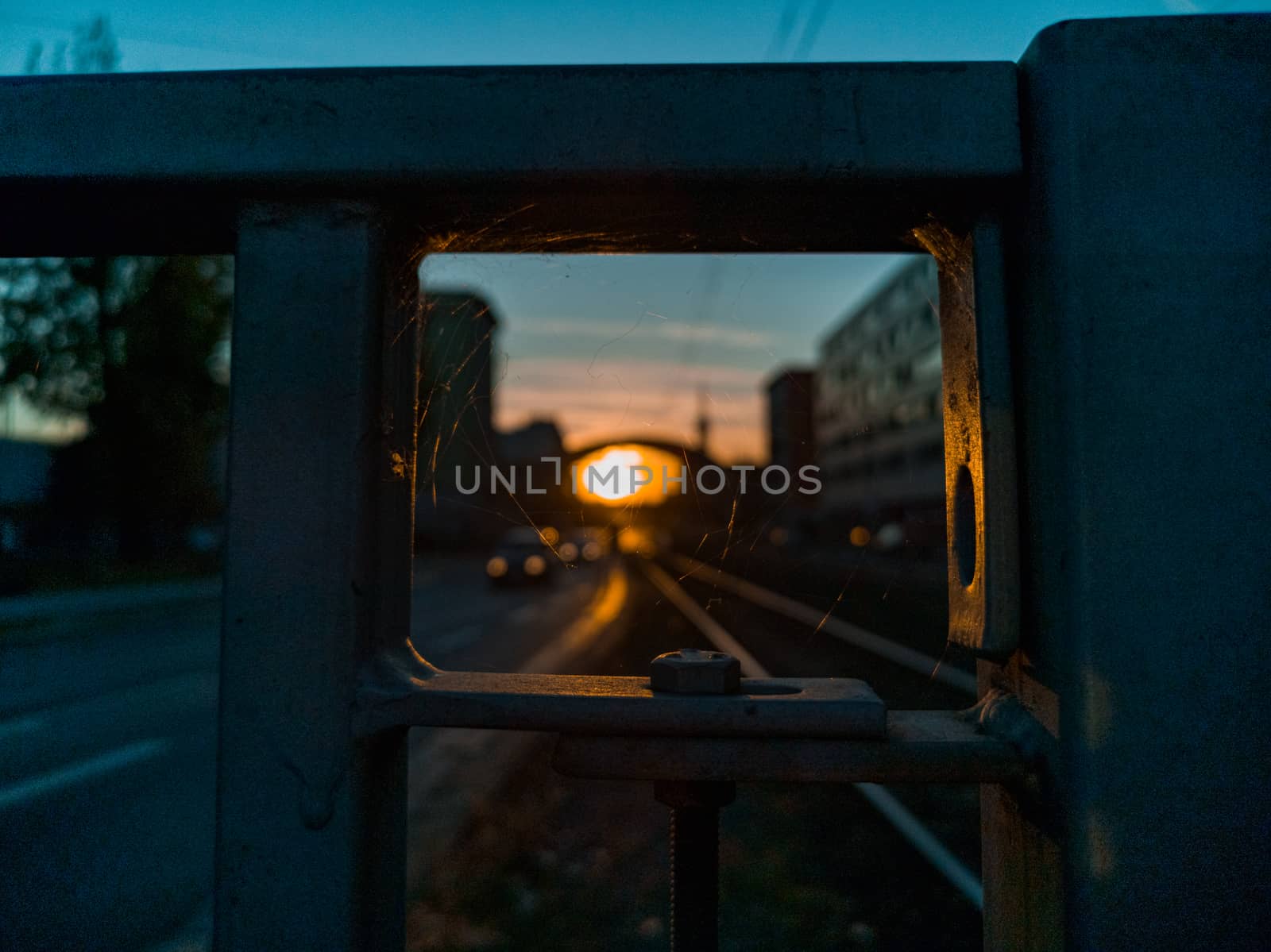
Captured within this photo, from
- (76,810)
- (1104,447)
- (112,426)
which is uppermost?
(112,426)

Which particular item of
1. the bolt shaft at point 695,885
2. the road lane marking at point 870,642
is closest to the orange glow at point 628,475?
the bolt shaft at point 695,885

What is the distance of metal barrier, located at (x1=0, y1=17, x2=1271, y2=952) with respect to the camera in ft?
3.54

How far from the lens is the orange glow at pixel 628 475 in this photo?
160 cm

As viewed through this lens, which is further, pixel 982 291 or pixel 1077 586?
pixel 982 291

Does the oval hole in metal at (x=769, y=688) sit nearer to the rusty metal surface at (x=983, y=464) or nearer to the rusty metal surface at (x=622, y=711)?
the rusty metal surface at (x=622, y=711)

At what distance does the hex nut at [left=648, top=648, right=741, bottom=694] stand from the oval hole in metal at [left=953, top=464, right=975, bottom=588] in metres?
0.42

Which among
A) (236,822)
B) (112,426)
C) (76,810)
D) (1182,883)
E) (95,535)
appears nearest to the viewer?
(1182,883)

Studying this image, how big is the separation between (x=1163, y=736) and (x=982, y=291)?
2.27ft

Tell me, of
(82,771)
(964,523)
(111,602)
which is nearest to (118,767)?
(82,771)

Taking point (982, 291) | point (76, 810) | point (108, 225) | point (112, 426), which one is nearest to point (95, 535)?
point (112, 426)

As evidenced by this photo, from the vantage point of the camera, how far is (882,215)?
4.41ft

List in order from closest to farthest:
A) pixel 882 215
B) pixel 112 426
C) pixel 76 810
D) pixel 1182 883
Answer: pixel 1182 883 → pixel 882 215 → pixel 76 810 → pixel 112 426

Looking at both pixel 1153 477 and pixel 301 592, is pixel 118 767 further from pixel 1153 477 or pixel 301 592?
pixel 1153 477

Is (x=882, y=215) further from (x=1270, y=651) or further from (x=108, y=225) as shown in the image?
(x=108, y=225)
